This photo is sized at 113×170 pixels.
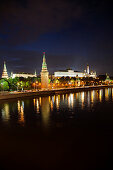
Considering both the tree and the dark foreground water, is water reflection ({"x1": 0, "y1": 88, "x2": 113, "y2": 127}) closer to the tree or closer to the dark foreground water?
the dark foreground water

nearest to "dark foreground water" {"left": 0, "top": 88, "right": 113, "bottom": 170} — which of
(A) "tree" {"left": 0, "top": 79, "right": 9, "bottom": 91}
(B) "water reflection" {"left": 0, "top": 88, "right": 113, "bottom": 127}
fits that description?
(B) "water reflection" {"left": 0, "top": 88, "right": 113, "bottom": 127}

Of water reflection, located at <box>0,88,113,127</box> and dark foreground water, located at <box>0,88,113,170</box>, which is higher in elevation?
water reflection, located at <box>0,88,113,127</box>

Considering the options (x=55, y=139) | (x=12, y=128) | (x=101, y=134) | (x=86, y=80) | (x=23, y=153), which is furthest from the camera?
(x=86, y=80)

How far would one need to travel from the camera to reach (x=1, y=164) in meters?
5.71

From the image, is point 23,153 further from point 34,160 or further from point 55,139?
point 55,139

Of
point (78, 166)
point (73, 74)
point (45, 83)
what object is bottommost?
point (78, 166)

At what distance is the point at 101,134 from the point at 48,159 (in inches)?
149

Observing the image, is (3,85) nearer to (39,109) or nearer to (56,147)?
(39,109)

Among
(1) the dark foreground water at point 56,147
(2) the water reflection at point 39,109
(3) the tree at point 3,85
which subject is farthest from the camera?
(3) the tree at point 3,85

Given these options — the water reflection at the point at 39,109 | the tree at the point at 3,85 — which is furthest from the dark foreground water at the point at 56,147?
the tree at the point at 3,85

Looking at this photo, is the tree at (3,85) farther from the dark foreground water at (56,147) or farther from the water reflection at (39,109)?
the dark foreground water at (56,147)

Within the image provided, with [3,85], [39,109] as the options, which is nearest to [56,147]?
[39,109]

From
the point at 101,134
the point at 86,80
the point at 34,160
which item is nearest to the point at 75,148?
the point at 34,160

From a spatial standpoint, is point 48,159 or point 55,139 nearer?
point 48,159
